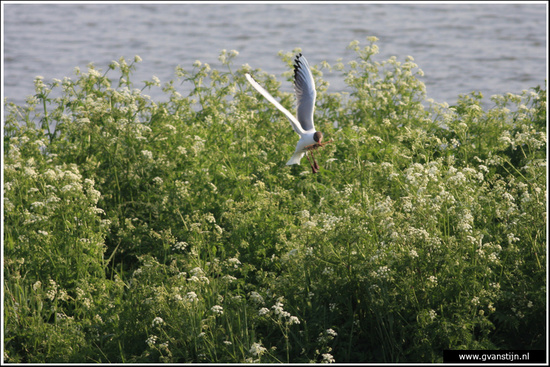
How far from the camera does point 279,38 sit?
1484 cm

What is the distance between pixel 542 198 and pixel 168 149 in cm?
343

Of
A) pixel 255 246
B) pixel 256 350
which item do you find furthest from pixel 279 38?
pixel 256 350

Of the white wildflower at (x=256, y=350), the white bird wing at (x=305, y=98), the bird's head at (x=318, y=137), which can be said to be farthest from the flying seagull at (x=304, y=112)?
the white wildflower at (x=256, y=350)

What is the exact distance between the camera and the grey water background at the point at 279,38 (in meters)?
12.3

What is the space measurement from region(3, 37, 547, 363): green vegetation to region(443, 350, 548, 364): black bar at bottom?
6cm

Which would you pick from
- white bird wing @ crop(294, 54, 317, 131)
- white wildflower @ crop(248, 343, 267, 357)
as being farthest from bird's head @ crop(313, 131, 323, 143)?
white wildflower @ crop(248, 343, 267, 357)

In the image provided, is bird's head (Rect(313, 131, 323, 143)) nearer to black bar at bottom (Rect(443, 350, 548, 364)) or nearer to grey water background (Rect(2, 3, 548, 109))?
black bar at bottom (Rect(443, 350, 548, 364))

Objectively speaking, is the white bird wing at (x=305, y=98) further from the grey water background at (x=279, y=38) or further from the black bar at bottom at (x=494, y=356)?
the grey water background at (x=279, y=38)

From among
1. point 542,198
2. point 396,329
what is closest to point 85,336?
point 396,329

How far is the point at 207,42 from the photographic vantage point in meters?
14.6

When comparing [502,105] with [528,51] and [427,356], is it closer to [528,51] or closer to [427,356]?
[427,356]

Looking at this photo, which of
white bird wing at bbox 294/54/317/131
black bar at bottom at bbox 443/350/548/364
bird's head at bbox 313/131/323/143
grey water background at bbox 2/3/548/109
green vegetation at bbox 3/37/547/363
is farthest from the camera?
grey water background at bbox 2/3/548/109

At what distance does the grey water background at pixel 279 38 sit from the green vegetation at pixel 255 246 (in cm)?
424

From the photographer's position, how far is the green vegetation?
4.71 metres
